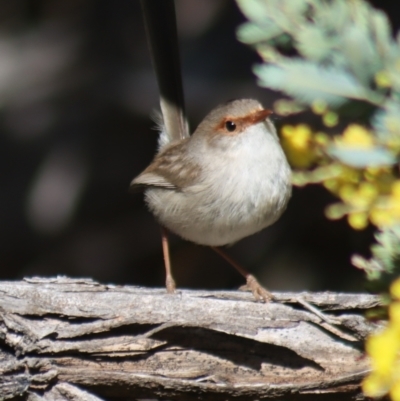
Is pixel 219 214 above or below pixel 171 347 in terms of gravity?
above

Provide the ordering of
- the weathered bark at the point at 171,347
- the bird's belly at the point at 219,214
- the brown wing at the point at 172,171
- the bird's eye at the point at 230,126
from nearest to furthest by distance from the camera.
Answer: the weathered bark at the point at 171,347 < the bird's belly at the point at 219,214 < the bird's eye at the point at 230,126 < the brown wing at the point at 172,171

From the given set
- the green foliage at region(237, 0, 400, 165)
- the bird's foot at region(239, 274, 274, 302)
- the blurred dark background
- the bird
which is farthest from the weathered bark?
the blurred dark background

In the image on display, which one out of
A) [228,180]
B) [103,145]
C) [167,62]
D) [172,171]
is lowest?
[228,180]

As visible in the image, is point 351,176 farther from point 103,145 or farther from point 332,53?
point 103,145

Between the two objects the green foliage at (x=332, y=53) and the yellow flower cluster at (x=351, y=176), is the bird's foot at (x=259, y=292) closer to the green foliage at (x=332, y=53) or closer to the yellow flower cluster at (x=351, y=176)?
the yellow flower cluster at (x=351, y=176)

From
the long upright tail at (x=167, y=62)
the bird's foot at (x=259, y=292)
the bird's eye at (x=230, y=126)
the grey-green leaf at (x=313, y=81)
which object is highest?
the long upright tail at (x=167, y=62)

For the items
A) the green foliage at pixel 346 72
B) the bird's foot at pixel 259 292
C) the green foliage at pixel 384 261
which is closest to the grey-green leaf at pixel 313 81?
the green foliage at pixel 346 72

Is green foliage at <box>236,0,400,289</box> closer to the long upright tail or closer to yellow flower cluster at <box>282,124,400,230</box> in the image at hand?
yellow flower cluster at <box>282,124,400,230</box>

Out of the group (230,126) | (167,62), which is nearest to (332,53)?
(230,126)
